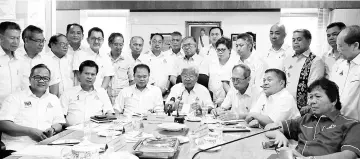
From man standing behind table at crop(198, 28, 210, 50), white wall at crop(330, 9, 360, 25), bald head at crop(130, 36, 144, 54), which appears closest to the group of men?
bald head at crop(130, 36, 144, 54)

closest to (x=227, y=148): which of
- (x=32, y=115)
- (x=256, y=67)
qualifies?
(x=32, y=115)

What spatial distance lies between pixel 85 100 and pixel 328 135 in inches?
90.0

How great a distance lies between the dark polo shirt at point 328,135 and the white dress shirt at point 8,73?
8.79ft

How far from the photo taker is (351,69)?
271cm

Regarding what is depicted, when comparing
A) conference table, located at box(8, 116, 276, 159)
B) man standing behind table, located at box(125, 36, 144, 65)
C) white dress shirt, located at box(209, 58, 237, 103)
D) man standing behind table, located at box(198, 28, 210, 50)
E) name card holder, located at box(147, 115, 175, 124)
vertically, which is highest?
man standing behind table, located at box(198, 28, 210, 50)

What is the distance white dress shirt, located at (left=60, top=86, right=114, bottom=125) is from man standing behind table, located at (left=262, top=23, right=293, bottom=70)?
190 centimetres

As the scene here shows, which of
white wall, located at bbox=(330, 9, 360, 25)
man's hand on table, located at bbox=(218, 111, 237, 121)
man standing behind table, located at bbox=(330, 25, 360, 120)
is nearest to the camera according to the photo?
man standing behind table, located at bbox=(330, 25, 360, 120)

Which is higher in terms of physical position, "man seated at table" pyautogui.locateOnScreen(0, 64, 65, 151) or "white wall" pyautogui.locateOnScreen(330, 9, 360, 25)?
"white wall" pyautogui.locateOnScreen(330, 9, 360, 25)

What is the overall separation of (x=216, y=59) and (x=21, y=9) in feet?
8.35

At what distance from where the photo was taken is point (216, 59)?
4.48 metres

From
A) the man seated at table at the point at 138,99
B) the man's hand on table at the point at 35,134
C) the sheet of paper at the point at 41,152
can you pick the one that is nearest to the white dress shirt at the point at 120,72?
the man seated at table at the point at 138,99

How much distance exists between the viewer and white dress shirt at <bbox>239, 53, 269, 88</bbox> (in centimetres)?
398

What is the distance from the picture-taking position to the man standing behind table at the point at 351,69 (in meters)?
2.62

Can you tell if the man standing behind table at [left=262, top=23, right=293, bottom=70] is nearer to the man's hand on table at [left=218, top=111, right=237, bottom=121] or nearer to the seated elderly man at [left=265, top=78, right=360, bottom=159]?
the man's hand on table at [left=218, top=111, right=237, bottom=121]
